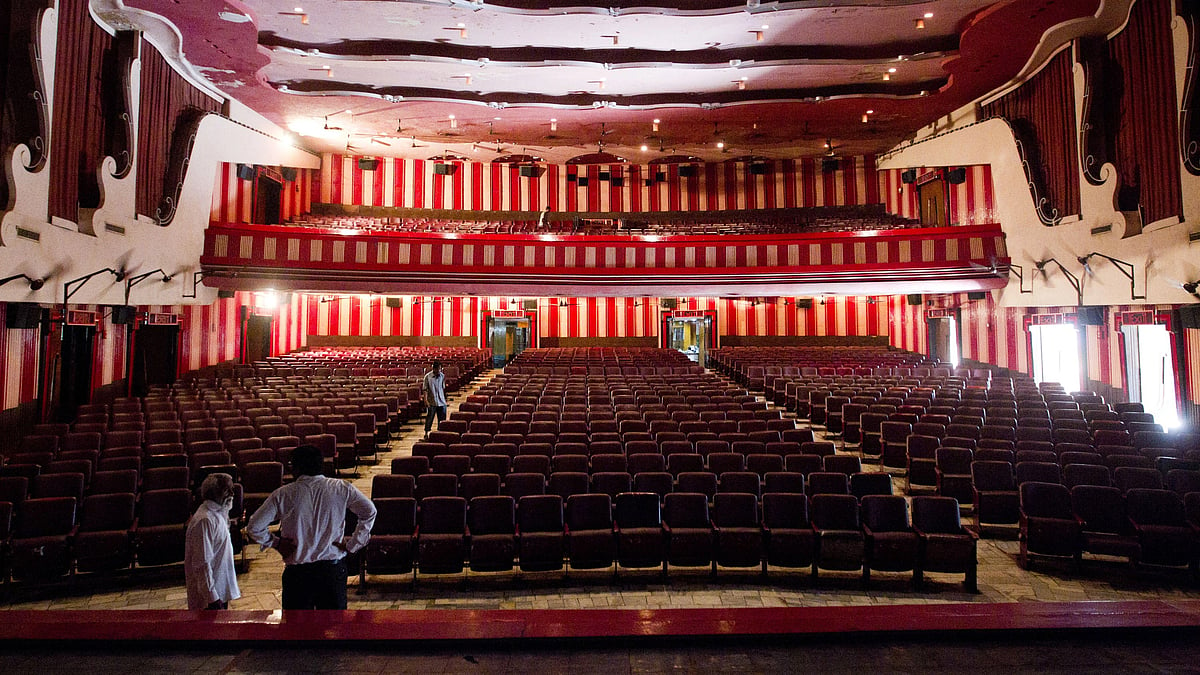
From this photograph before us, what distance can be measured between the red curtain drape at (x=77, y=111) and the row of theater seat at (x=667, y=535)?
26.4 ft

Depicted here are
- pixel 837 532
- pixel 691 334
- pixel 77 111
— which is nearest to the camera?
pixel 837 532

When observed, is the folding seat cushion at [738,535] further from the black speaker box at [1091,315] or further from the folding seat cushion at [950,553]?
the black speaker box at [1091,315]

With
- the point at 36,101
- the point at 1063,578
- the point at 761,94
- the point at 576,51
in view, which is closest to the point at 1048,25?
the point at 761,94

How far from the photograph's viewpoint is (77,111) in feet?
29.9

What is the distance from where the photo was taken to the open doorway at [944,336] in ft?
53.5

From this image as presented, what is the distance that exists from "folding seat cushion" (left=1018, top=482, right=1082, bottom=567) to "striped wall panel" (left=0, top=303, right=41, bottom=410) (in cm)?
1206

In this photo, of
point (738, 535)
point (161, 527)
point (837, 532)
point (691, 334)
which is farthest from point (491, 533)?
point (691, 334)

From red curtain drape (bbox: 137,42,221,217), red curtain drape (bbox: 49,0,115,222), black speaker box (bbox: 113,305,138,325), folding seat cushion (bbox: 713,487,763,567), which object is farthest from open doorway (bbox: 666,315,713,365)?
folding seat cushion (bbox: 713,487,763,567)

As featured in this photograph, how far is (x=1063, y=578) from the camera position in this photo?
15.2 ft

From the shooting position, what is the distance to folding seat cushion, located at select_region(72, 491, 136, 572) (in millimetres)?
4355

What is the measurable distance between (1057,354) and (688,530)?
11935 millimetres

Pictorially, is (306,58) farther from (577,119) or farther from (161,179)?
(577,119)

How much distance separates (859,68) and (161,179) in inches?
595

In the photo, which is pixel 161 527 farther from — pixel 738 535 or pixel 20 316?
pixel 20 316
